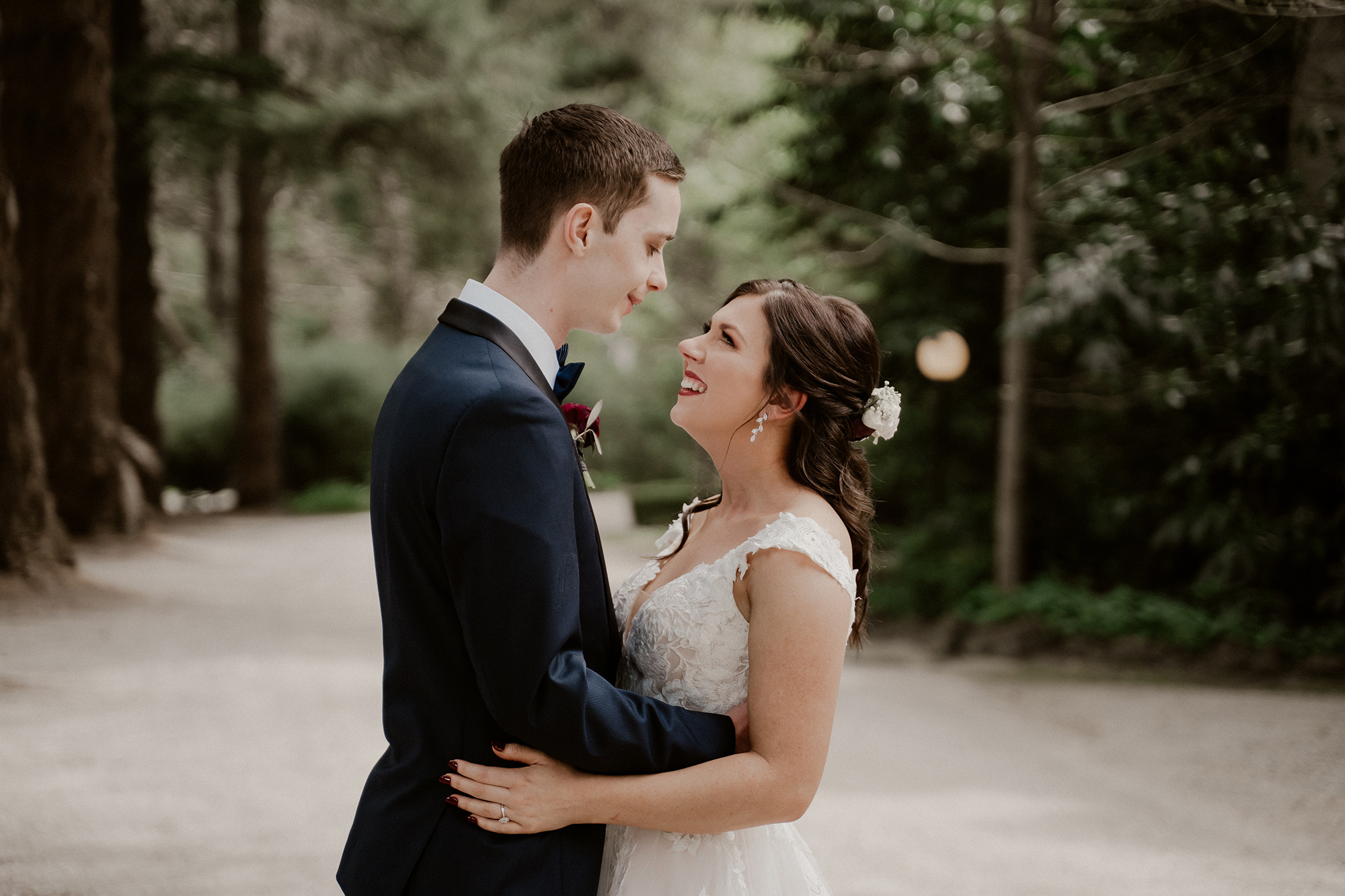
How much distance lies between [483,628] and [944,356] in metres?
8.89

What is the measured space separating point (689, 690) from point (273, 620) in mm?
6826

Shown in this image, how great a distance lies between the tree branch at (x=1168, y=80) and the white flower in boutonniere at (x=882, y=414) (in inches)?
278

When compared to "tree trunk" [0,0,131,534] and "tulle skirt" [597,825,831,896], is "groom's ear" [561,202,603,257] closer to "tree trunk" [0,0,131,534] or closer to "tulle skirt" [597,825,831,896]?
"tulle skirt" [597,825,831,896]

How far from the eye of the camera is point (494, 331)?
163 centimetres

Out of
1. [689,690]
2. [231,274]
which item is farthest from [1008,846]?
[231,274]

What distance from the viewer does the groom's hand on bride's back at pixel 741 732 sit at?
180 centimetres

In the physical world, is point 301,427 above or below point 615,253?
below

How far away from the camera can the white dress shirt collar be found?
1.68m

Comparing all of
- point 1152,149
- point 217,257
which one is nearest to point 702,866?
point 1152,149

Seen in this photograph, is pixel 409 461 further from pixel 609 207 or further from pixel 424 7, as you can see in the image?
pixel 424 7

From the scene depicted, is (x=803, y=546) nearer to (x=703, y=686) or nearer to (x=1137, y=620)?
(x=703, y=686)

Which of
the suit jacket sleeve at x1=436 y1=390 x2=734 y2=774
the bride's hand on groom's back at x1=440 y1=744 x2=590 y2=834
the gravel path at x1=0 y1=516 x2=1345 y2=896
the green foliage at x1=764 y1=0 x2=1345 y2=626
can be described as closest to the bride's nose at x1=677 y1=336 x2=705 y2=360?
the suit jacket sleeve at x1=436 y1=390 x2=734 y2=774

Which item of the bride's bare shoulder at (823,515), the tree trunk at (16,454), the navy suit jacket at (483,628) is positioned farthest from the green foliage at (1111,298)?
the tree trunk at (16,454)


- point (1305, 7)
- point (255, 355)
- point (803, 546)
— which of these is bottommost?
point (803, 546)
